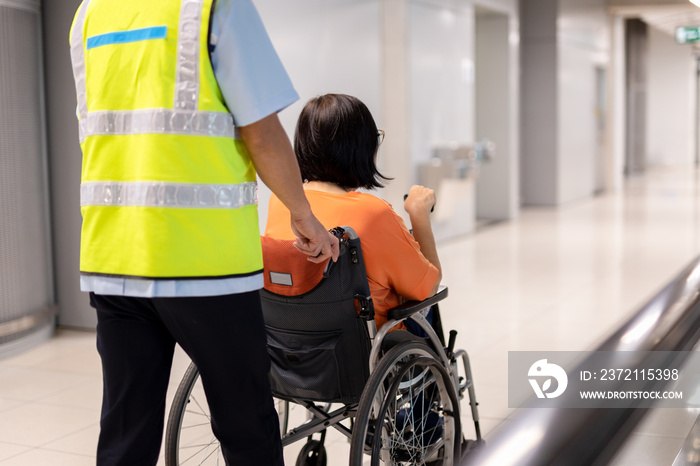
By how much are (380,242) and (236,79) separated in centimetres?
67

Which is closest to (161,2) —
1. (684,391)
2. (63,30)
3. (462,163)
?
(684,391)

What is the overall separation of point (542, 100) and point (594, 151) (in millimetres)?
2362

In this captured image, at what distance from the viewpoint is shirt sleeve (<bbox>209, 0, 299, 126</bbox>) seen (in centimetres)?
131

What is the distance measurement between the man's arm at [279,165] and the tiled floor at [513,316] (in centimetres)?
51

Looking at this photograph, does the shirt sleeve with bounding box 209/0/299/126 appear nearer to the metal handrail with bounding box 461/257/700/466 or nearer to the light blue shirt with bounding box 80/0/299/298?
the light blue shirt with bounding box 80/0/299/298

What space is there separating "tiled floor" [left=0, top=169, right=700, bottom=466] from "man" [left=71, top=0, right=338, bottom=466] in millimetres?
496

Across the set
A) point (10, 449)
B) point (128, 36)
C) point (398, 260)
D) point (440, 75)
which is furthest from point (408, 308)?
point (440, 75)

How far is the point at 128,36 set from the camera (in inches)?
52.8

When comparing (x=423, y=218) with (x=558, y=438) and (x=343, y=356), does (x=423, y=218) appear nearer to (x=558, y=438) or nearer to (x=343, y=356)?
(x=343, y=356)

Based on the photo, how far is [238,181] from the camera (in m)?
1.37

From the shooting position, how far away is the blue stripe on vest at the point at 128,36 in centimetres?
131

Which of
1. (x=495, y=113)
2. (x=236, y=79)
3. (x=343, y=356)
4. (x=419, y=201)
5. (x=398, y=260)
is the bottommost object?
(x=343, y=356)

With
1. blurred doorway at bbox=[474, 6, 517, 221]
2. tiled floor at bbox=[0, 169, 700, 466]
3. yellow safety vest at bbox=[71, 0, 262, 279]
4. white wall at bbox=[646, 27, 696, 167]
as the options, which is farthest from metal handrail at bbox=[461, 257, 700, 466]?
white wall at bbox=[646, 27, 696, 167]

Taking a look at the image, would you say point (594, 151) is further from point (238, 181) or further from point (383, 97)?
point (238, 181)
